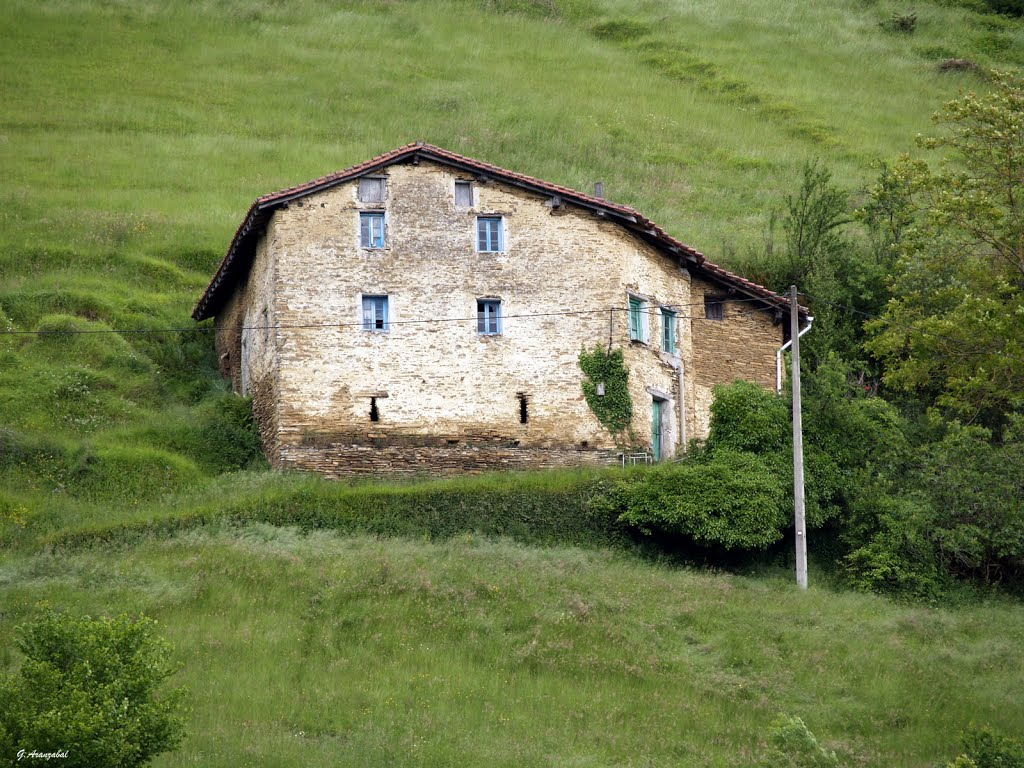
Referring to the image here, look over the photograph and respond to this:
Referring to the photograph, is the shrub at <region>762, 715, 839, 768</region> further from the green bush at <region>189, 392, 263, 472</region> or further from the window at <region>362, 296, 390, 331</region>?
the green bush at <region>189, 392, 263, 472</region>

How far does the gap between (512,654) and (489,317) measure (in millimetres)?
13295

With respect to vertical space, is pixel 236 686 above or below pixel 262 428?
below

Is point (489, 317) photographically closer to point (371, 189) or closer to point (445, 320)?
point (445, 320)

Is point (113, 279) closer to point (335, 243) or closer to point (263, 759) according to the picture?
point (335, 243)

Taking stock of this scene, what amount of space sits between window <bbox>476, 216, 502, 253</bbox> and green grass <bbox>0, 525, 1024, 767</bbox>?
9.67m

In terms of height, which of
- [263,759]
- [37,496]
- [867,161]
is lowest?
[263,759]

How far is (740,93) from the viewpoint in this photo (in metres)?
79.3

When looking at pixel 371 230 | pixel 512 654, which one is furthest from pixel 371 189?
pixel 512 654

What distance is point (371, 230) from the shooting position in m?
39.5

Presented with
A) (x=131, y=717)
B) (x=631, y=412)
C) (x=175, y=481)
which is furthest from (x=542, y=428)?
(x=131, y=717)

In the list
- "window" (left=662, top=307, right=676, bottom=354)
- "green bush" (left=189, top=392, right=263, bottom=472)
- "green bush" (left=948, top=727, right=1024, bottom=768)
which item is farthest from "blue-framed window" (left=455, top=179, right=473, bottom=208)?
"green bush" (left=948, top=727, right=1024, bottom=768)

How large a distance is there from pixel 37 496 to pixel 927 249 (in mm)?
23795

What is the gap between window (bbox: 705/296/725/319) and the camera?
43.3 m

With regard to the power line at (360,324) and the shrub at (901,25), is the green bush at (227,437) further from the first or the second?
the shrub at (901,25)
